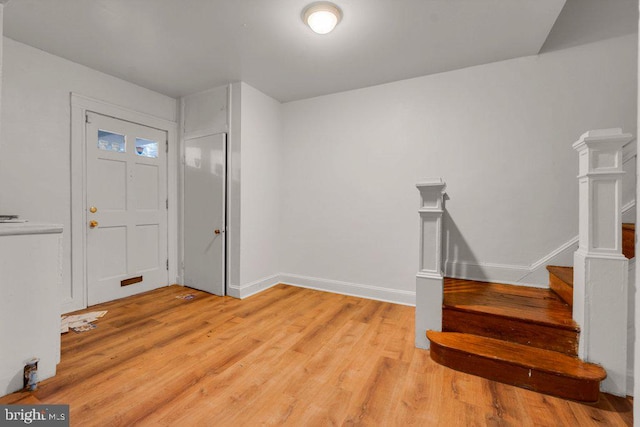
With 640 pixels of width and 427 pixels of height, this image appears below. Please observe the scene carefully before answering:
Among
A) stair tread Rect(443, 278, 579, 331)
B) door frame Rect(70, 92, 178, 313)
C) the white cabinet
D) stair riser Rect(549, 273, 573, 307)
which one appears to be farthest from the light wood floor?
stair riser Rect(549, 273, 573, 307)

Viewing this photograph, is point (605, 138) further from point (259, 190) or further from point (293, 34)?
point (259, 190)

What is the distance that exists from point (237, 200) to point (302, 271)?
4.25ft

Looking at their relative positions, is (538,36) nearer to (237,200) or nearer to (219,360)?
(237,200)

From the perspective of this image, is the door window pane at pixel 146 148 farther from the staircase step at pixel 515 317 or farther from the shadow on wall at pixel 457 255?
the staircase step at pixel 515 317

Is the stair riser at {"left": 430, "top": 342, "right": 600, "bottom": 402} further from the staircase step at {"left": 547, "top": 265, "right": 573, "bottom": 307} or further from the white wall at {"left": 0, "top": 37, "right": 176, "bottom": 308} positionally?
the white wall at {"left": 0, "top": 37, "right": 176, "bottom": 308}

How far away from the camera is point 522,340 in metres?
1.94

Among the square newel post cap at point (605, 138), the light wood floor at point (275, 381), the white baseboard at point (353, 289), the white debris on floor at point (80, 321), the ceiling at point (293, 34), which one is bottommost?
the light wood floor at point (275, 381)

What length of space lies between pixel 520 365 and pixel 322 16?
269 cm

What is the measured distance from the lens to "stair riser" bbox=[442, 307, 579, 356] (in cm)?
182

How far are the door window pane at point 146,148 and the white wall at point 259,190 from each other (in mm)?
1257

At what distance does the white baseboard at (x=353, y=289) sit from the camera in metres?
3.18

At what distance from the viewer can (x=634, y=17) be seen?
249cm

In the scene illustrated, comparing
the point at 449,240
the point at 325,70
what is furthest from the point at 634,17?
the point at 325,70

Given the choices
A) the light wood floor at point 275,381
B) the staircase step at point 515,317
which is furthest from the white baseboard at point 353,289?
the staircase step at point 515,317
